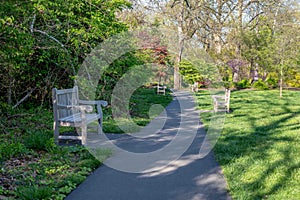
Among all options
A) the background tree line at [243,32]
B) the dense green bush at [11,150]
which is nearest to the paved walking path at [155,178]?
the dense green bush at [11,150]

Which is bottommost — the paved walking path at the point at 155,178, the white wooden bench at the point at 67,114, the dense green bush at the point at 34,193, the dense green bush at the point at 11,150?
the paved walking path at the point at 155,178

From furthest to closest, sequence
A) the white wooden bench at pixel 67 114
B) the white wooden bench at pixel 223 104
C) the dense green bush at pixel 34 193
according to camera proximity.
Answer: the white wooden bench at pixel 223 104 < the white wooden bench at pixel 67 114 < the dense green bush at pixel 34 193

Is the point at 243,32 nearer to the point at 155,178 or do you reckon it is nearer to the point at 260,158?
the point at 260,158

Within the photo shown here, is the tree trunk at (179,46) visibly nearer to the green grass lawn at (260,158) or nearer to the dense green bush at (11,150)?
the green grass lawn at (260,158)

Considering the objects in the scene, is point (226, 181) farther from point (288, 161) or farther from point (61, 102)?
point (61, 102)

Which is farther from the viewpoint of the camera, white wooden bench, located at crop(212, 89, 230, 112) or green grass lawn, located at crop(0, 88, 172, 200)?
white wooden bench, located at crop(212, 89, 230, 112)

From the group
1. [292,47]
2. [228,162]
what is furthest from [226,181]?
[292,47]

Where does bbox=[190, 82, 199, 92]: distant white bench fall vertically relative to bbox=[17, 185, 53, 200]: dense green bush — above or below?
above

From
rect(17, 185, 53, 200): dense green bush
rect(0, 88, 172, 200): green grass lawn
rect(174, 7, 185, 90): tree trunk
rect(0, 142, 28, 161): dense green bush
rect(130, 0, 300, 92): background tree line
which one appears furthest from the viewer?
rect(174, 7, 185, 90): tree trunk

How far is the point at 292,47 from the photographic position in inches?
747

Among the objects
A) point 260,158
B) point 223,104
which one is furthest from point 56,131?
point 223,104

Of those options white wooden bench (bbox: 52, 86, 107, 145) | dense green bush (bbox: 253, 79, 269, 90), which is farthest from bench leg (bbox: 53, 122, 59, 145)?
dense green bush (bbox: 253, 79, 269, 90)

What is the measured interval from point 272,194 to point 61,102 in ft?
11.2

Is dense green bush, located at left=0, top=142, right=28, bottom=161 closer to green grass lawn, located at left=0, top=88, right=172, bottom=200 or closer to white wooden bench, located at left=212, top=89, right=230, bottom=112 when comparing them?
green grass lawn, located at left=0, top=88, right=172, bottom=200
